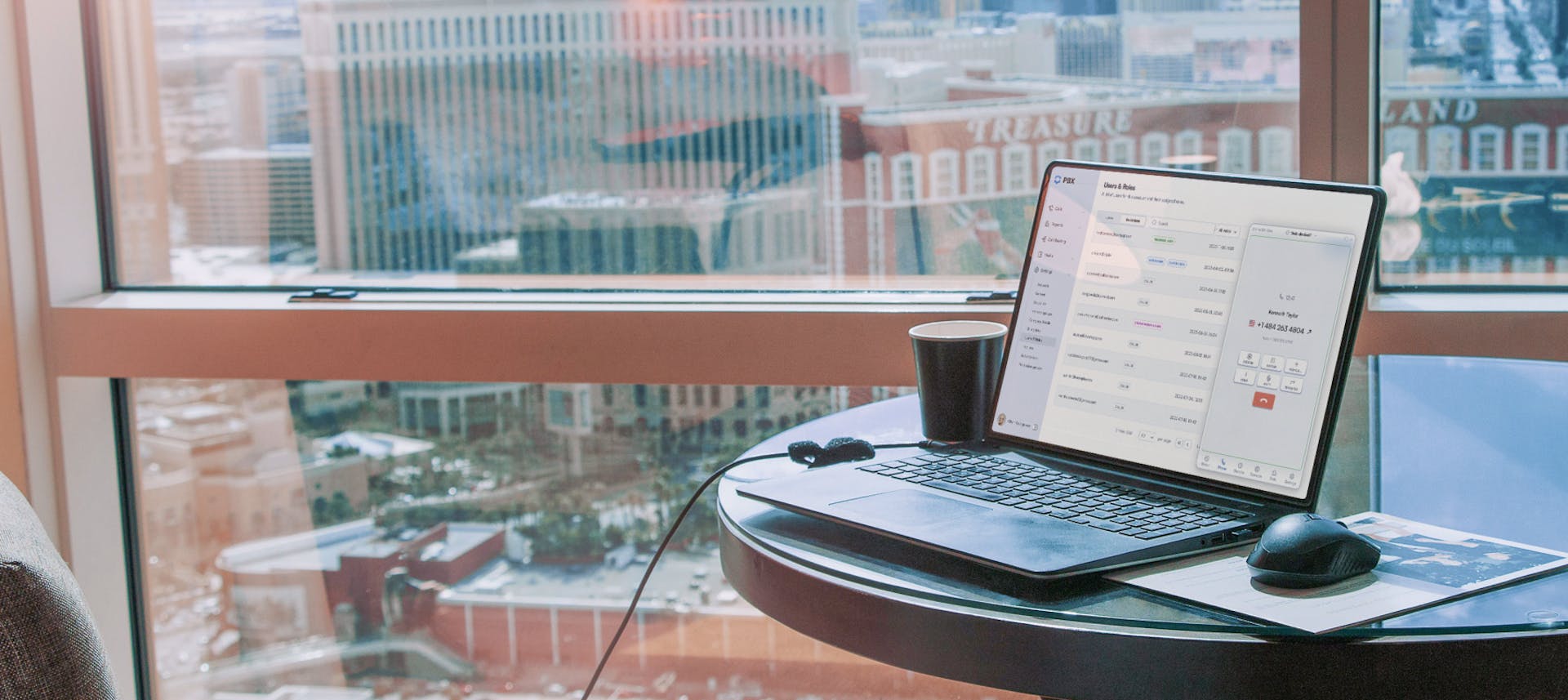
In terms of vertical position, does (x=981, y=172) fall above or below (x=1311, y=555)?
above

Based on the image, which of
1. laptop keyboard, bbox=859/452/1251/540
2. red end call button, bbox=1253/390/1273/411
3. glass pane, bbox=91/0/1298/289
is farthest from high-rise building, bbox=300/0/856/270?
red end call button, bbox=1253/390/1273/411

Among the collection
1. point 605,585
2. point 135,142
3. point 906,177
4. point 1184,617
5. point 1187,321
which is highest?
point 135,142

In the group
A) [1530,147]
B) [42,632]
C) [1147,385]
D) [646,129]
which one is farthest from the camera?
[646,129]

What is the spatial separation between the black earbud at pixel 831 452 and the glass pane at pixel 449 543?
687mm

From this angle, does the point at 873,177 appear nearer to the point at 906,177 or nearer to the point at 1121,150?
the point at 906,177

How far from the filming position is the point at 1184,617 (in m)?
0.77

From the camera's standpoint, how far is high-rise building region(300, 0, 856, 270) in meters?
1.83

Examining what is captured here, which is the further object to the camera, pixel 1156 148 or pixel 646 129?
pixel 646 129

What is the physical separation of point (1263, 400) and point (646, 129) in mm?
1106

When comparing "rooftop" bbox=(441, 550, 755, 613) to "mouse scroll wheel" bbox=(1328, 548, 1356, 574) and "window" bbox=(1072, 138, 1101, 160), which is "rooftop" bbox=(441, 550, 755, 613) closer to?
"window" bbox=(1072, 138, 1101, 160)

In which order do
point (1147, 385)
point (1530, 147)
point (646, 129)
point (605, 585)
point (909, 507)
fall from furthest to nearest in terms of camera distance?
1. point (605, 585)
2. point (646, 129)
3. point (1530, 147)
4. point (1147, 385)
5. point (909, 507)

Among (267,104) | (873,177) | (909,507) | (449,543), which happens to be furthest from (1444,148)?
(267,104)

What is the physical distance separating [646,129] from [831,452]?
0.87 meters

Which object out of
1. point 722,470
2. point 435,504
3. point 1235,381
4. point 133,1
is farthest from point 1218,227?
point 133,1
